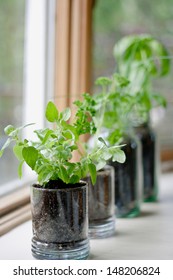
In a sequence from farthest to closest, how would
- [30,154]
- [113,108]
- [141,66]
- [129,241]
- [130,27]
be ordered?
[130,27] < [141,66] < [113,108] < [129,241] < [30,154]

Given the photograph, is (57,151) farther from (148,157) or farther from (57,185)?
(148,157)

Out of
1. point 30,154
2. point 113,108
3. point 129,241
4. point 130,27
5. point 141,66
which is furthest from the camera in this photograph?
point 130,27

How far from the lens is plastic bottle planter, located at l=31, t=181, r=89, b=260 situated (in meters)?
0.89

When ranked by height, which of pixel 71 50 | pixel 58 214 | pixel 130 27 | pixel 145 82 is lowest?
pixel 58 214

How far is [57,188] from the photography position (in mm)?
909

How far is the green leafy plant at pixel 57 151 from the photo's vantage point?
0.88 m

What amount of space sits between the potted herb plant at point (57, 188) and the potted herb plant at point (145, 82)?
1.28 feet

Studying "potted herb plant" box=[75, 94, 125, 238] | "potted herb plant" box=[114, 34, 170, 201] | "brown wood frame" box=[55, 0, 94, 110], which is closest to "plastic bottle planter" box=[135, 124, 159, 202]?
"potted herb plant" box=[114, 34, 170, 201]

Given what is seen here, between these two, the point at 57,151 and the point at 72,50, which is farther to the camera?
the point at 72,50

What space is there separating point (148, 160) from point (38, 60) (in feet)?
1.48

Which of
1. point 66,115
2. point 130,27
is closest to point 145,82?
point 66,115

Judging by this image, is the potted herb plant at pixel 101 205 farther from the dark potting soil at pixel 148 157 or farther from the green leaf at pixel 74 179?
the dark potting soil at pixel 148 157

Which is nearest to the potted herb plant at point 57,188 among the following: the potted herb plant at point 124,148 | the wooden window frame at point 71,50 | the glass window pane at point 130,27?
the potted herb plant at point 124,148
